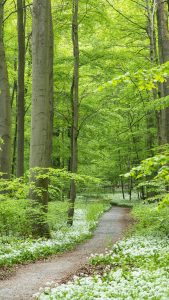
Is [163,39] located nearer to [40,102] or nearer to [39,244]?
[40,102]

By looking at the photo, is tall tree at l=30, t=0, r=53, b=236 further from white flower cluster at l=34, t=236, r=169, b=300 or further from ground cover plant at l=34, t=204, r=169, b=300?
white flower cluster at l=34, t=236, r=169, b=300

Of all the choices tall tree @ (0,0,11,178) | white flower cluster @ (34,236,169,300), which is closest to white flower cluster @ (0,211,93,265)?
white flower cluster @ (34,236,169,300)

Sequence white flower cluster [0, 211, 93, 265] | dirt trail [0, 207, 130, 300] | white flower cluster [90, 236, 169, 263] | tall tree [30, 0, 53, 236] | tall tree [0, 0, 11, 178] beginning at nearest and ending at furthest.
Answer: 1. dirt trail [0, 207, 130, 300]
2. white flower cluster [90, 236, 169, 263]
3. white flower cluster [0, 211, 93, 265]
4. tall tree [30, 0, 53, 236]
5. tall tree [0, 0, 11, 178]

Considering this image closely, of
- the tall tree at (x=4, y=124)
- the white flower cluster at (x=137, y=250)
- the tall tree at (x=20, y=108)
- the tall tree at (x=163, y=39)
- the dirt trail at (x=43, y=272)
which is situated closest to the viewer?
the dirt trail at (x=43, y=272)

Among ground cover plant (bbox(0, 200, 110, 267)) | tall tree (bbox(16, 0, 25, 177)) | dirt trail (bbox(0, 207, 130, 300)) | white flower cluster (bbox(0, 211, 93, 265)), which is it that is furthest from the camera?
tall tree (bbox(16, 0, 25, 177))

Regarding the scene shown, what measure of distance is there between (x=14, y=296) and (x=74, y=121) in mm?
10106

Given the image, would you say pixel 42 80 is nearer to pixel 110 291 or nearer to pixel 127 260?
pixel 127 260

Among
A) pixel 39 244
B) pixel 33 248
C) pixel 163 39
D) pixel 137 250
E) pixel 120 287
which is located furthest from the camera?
pixel 163 39

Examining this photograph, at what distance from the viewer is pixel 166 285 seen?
5398 millimetres

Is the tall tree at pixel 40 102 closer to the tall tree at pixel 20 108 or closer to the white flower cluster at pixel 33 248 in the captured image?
the white flower cluster at pixel 33 248

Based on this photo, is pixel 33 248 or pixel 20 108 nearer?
pixel 33 248

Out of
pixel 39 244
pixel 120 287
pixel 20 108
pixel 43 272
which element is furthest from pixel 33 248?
pixel 20 108

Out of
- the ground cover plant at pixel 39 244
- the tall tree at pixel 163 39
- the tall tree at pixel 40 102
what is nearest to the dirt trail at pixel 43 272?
the ground cover plant at pixel 39 244

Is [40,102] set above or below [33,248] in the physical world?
above
